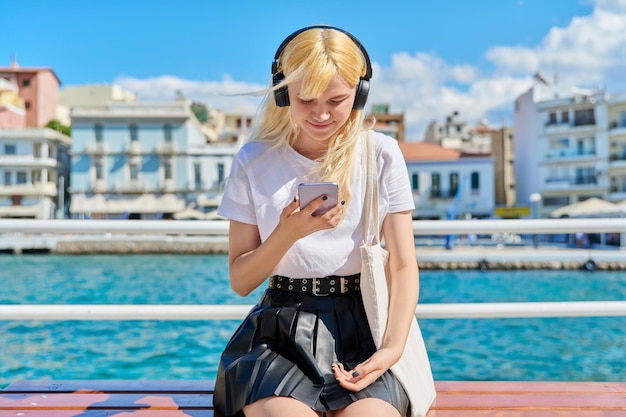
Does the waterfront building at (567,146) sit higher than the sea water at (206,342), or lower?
higher

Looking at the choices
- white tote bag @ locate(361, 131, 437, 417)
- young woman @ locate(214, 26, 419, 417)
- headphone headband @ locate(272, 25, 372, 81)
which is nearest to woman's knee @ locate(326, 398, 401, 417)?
young woman @ locate(214, 26, 419, 417)

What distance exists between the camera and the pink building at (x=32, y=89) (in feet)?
160

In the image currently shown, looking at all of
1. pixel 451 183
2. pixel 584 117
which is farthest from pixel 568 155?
pixel 451 183

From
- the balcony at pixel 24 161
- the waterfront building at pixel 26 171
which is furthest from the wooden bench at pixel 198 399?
the balcony at pixel 24 161

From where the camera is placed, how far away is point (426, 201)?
40.4 metres

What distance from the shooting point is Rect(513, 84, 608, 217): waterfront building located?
37.6 metres

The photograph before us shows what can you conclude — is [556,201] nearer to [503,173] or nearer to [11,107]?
[503,173]

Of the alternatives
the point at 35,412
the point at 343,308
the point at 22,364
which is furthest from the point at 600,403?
the point at 22,364

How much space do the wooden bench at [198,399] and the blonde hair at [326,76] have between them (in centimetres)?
68

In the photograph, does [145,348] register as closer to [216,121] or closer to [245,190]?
[245,190]

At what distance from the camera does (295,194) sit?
60.2 inches

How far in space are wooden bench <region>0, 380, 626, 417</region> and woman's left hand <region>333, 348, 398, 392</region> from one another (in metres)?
0.35

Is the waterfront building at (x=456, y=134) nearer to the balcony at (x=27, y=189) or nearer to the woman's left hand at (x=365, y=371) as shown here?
the balcony at (x=27, y=189)

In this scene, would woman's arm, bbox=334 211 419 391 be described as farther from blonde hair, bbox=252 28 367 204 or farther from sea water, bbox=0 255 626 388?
sea water, bbox=0 255 626 388
